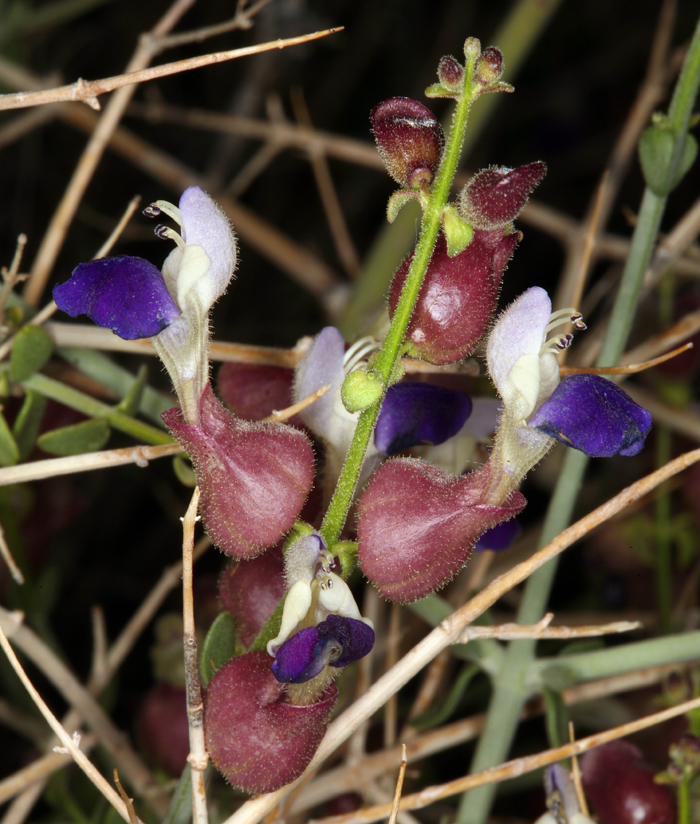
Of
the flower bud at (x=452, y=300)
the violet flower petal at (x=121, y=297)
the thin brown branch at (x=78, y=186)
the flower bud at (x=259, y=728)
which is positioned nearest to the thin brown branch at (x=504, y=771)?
the flower bud at (x=259, y=728)

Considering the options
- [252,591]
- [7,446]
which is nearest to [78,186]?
[7,446]

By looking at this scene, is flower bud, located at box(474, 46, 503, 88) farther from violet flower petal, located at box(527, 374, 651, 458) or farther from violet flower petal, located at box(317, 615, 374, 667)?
violet flower petal, located at box(317, 615, 374, 667)

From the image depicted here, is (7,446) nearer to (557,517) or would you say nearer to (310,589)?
(310,589)

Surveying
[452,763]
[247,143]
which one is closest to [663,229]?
[247,143]

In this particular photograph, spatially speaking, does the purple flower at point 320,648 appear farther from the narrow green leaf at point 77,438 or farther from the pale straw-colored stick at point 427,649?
the narrow green leaf at point 77,438

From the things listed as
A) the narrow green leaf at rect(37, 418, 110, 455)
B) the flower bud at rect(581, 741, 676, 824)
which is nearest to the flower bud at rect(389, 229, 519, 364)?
the narrow green leaf at rect(37, 418, 110, 455)

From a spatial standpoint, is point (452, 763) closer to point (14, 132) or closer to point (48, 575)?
point (48, 575)
